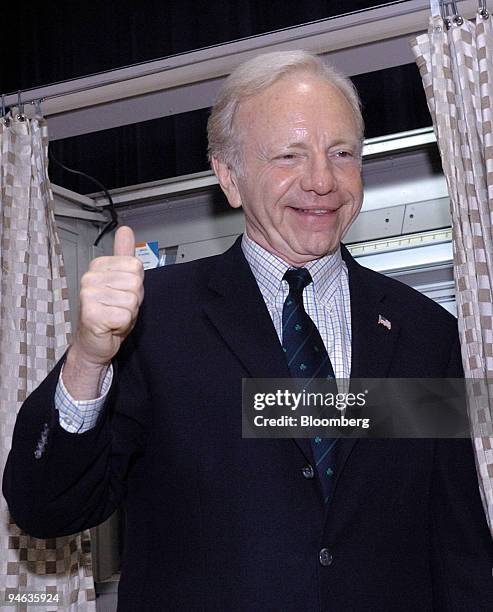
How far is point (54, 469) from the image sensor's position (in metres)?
1.04

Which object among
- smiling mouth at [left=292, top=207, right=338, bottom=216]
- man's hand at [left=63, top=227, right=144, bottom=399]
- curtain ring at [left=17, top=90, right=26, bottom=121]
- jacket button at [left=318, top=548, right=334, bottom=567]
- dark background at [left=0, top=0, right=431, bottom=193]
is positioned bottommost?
jacket button at [left=318, top=548, right=334, bottom=567]

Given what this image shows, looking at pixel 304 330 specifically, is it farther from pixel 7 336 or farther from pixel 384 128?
pixel 384 128

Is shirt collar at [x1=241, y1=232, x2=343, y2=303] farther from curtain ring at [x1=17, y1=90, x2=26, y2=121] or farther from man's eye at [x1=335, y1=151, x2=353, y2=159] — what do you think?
curtain ring at [x1=17, y1=90, x2=26, y2=121]

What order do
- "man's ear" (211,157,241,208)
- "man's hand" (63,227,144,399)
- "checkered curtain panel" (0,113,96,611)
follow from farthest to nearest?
1. "checkered curtain panel" (0,113,96,611)
2. "man's ear" (211,157,241,208)
3. "man's hand" (63,227,144,399)

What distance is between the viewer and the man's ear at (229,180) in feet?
4.72

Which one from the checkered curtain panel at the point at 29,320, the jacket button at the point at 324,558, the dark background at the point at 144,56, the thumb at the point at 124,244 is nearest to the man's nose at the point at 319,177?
the thumb at the point at 124,244

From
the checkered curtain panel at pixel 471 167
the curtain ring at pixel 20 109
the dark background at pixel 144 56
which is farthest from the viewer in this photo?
the dark background at pixel 144 56

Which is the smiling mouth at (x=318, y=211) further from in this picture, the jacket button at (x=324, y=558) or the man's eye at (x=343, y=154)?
the jacket button at (x=324, y=558)

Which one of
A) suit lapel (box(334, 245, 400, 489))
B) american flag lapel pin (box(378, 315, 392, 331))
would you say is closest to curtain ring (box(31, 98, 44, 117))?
suit lapel (box(334, 245, 400, 489))

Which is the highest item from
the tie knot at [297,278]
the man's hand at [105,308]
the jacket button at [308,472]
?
the tie knot at [297,278]

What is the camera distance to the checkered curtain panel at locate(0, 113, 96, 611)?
192 cm

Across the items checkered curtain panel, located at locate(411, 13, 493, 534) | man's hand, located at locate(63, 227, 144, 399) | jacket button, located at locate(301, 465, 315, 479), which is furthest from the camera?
checkered curtain panel, located at locate(411, 13, 493, 534)

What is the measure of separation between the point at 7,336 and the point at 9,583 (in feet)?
1.79

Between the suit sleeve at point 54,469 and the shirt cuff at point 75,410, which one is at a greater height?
the shirt cuff at point 75,410
